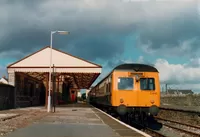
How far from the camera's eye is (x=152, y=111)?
1975cm

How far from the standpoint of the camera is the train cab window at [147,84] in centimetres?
2039

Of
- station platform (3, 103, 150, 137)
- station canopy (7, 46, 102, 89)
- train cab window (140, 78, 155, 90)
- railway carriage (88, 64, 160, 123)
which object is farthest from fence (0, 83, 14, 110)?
station platform (3, 103, 150, 137)

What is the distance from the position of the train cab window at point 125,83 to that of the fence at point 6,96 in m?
16.6

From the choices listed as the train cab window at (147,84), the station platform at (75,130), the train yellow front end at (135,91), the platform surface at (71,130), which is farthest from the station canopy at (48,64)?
the platform surface at (71,130)

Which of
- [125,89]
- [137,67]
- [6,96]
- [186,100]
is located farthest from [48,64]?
[125,89]

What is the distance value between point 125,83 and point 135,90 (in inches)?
28.6

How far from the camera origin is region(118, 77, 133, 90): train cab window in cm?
2034

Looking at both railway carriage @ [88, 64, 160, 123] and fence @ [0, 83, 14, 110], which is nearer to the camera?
railway carriage @ [88, 64, 160, 123]

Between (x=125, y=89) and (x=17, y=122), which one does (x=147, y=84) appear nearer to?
(x=125, y=89)

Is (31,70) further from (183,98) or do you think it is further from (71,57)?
(183,98)

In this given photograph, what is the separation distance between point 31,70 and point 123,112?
2245 centimetres

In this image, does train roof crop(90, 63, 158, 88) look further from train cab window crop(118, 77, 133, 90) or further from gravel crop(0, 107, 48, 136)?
gravel crop(0, 107, 48, 136)

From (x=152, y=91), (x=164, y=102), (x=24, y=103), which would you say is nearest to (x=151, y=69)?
(x=152, y=91)

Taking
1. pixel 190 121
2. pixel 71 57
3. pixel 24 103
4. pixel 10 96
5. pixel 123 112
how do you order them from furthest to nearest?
pixel 24 103 < pixel 71 57 < pixel 10 96 < pixel 190 121 < pixel 123 112
